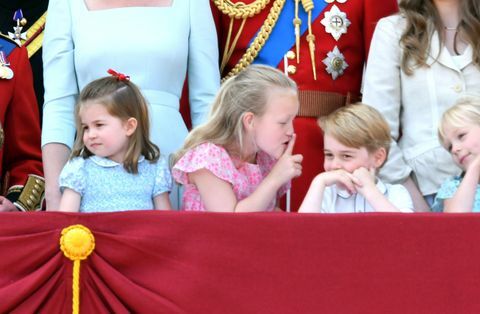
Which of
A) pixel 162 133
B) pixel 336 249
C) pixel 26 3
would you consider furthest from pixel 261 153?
pixel 26 3

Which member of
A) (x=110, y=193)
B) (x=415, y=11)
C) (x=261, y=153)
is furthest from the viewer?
(x=415, y=11)

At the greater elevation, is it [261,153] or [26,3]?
[26,3]

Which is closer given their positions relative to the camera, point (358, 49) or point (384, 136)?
point (384, 136)

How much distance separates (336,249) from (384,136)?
28.5 inches

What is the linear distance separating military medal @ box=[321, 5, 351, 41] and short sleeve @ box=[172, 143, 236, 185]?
74cm

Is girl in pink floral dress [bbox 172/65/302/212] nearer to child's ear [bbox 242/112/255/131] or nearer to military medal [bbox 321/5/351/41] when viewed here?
child's ear [bbox 242/112/255/131]

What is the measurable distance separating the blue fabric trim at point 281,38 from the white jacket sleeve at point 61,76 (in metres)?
0.64

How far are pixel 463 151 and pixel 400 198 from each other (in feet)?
0.73

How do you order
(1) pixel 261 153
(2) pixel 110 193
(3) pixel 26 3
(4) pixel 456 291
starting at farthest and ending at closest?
(3) pixel 26 3 < (1) pixel 261 153 < (2) pixel 110 193 < (4) pixel 456 291

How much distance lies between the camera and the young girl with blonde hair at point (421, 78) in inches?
129

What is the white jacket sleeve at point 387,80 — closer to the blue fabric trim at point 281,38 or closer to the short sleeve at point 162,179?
the blue fabric trim at point 281,38

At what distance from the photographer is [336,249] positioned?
2.47m

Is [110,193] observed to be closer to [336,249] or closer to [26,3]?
[336,249]

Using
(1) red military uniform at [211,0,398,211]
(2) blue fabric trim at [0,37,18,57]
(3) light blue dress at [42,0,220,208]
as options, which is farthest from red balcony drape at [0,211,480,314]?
(2) blue fabric trim at [0,37,18,57]
